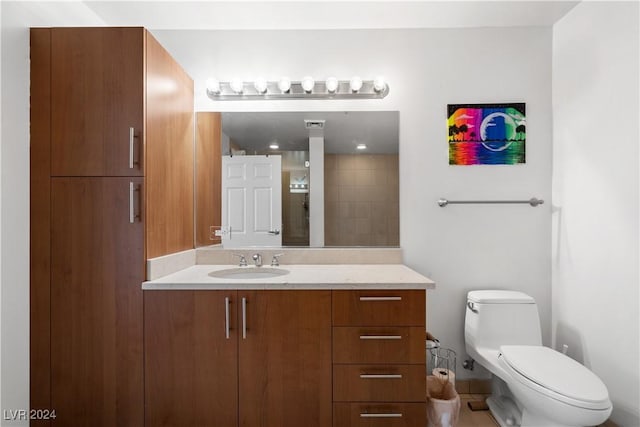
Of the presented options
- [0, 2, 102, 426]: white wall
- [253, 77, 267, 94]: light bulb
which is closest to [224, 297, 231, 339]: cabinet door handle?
[0, 2, 102, 426]: white wall

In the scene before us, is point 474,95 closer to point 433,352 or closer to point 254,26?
point 254,26

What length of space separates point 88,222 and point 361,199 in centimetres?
150

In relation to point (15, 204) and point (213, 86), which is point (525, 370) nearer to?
point (213, 86)

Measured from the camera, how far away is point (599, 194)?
1797 mm

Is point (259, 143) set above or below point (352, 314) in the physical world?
above

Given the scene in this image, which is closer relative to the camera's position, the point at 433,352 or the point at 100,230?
the point at 100,230

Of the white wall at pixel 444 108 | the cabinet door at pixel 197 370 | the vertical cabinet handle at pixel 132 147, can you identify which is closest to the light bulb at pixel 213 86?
the white wall at pixel 444 108

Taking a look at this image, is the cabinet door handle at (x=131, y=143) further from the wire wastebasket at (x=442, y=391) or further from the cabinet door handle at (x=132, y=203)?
the wire wastebasket at (x=442, y=391)

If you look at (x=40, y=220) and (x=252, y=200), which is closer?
(x=40, y=220)

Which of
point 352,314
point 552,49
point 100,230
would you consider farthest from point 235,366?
point 552,49

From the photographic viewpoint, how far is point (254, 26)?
214 centimetres

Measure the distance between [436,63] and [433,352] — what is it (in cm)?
189

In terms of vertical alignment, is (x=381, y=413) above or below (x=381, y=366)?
below

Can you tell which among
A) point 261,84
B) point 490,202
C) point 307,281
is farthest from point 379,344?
point 261,84
